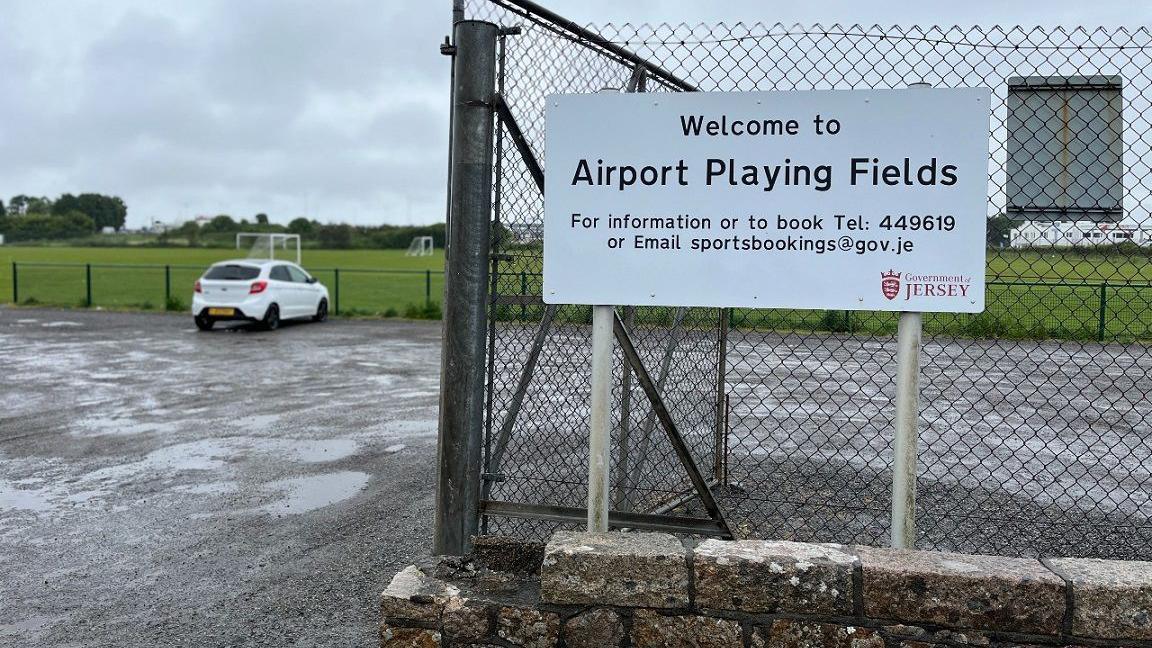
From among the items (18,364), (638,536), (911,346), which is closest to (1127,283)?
(911,346)

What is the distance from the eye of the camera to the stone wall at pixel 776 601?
11.3 feet

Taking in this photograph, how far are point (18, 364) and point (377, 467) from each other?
10139 millimetres

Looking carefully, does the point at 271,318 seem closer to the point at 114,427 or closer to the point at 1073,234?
the point at 114,427

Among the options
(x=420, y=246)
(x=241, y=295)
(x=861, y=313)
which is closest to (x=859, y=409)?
(x=861, y=313)

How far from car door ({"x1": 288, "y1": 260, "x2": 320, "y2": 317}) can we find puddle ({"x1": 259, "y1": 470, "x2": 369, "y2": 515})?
16523mm

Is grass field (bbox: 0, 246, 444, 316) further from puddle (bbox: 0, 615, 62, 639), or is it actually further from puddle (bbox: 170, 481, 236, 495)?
puddle (bbox: 0, 615, 62, 639)

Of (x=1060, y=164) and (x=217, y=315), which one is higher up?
(x=1060, y=164)

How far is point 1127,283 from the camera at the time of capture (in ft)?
13.4

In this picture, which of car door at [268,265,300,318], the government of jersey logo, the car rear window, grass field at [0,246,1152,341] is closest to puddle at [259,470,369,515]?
grass field at [0,246,1152,341]

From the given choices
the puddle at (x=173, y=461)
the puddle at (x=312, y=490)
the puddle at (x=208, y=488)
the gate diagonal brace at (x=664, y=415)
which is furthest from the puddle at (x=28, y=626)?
the puddle at (x=173, y=461)

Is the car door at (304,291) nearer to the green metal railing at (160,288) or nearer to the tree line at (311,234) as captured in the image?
the green metal railing at (160,288)

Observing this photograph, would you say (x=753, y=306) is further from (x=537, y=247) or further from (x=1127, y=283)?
(x=1127, y=283)

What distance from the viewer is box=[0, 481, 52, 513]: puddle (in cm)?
676

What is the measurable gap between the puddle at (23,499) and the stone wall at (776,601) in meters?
4.10
